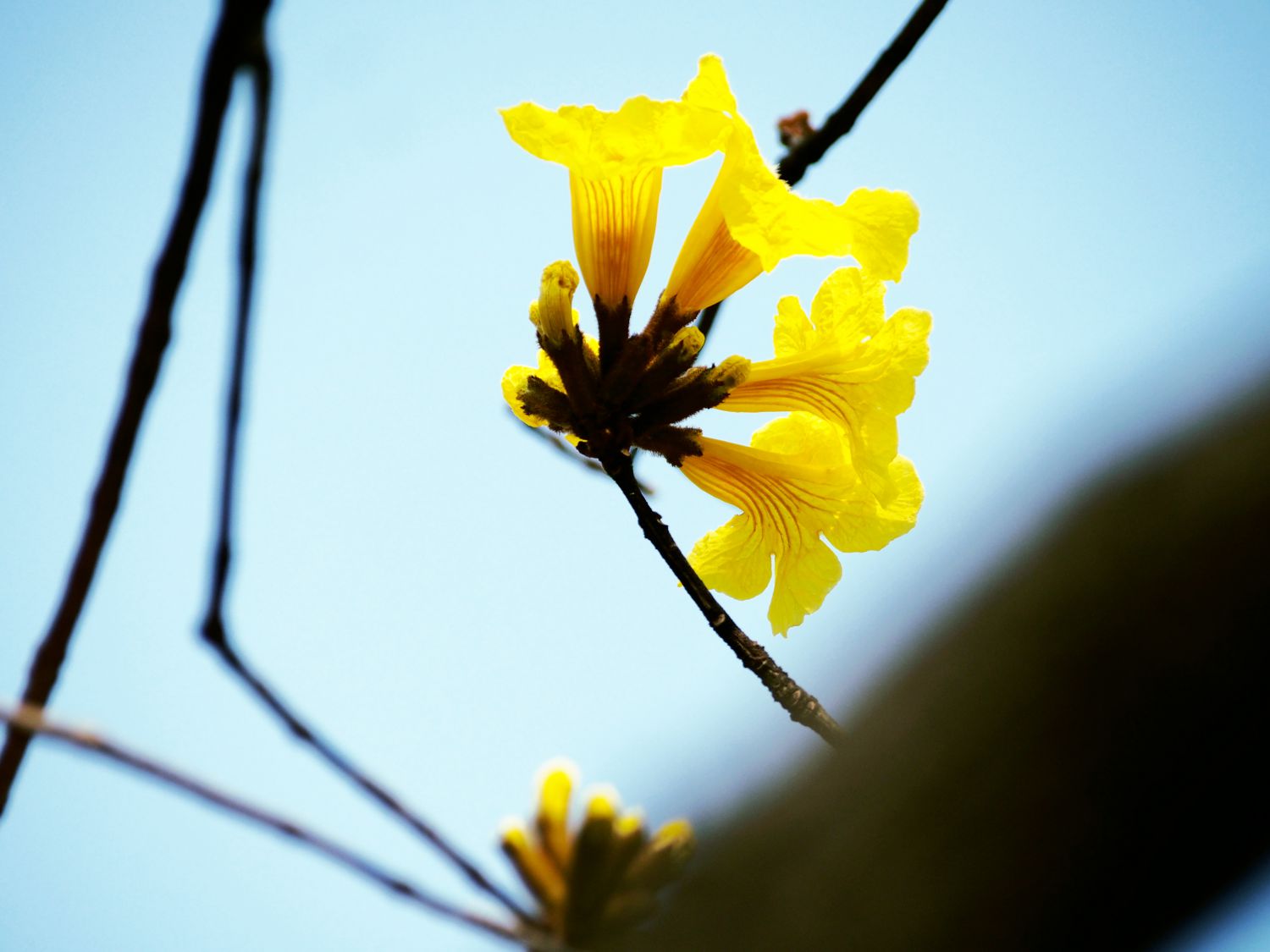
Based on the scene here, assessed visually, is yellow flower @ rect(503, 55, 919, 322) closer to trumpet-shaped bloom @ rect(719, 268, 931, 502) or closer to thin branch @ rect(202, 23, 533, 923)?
trumpet-shaped bloom @ rect(719, 268, 931, 502)

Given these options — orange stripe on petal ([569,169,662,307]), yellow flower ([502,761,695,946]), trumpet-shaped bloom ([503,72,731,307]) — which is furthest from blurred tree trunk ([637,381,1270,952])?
orange stripe on petal ([569,169,662,307])

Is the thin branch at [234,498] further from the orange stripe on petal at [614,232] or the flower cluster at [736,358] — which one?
the orange stripe on petal at [614,232]

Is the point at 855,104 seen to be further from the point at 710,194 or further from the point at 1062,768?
the point at 1062,768

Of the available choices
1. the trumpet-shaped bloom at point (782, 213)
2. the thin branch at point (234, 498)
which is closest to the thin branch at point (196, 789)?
the thin branch at point (234, 498)

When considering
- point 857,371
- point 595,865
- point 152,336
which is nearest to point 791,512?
point 857,371

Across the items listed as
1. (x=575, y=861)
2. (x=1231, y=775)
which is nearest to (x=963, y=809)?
(x=1231, y=775)

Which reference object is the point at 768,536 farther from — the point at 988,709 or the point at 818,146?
the point at 988,709
